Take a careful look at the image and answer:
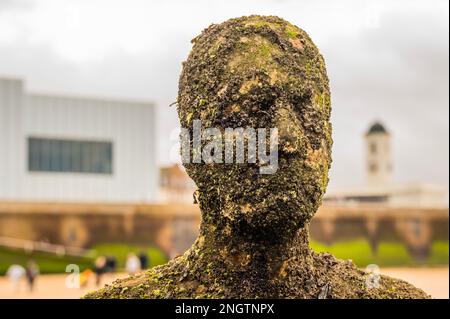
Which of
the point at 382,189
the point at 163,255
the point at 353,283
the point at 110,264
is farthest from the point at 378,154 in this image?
the point at 353,283

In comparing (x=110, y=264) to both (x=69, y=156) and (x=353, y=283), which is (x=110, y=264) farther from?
(x=353, y=283)

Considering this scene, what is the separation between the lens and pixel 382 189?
199 ft

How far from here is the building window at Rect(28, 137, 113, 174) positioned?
4991 centimetres

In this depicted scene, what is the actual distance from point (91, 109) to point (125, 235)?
13.8m

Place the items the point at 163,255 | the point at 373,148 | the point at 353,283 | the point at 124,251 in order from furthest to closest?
the point at 373,148 → the point at 163,255 → the point at 124,251 → the point at 353,283

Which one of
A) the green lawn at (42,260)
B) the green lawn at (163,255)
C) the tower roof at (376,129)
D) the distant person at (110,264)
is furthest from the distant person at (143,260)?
the tower roof at (376,129)

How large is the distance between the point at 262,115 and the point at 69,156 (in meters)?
46.6

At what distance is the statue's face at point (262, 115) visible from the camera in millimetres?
4895

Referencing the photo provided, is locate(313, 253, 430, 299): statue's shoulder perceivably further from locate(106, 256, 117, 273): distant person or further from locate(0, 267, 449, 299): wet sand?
locate(106, 256, 117, 273): distant person

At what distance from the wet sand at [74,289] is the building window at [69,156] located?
15.1 metres

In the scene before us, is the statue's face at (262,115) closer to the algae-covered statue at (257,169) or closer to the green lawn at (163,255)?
the algae-covered statue at (257,169)
